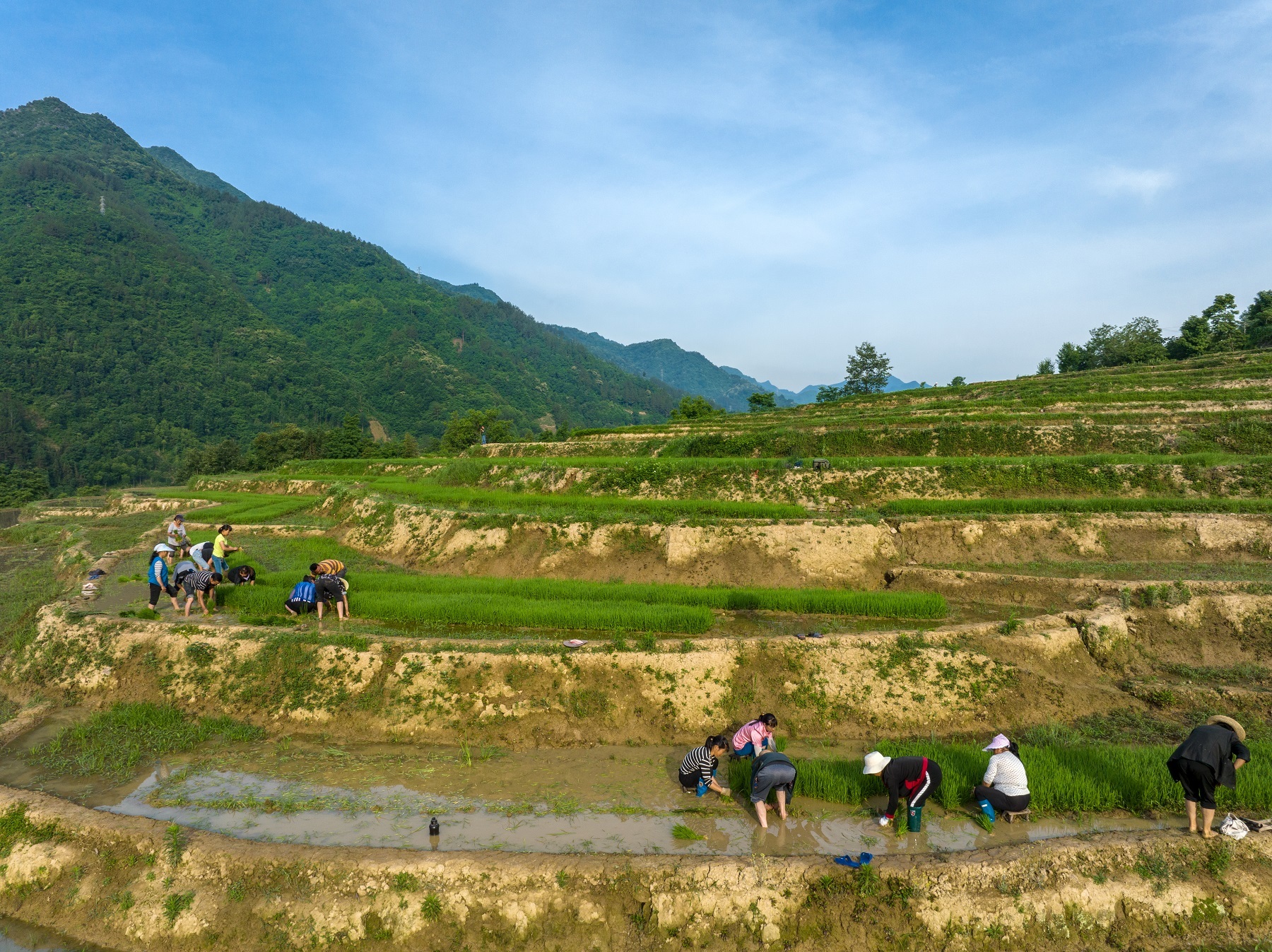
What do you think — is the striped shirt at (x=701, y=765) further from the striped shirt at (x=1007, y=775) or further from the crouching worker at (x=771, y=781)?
the striped shirt at (x=1007, y=775)

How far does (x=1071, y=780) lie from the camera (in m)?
8.20

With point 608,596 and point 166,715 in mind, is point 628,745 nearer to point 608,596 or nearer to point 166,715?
point 608,596

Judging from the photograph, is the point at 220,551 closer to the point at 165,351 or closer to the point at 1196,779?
the point at 1196,779

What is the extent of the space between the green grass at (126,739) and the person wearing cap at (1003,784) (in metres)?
11.8

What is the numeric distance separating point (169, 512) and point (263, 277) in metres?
193

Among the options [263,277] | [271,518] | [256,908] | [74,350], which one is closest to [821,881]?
[256,908]

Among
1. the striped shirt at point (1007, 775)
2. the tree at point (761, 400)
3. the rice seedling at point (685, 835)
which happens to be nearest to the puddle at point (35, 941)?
the rice seedling at point (685, 835)

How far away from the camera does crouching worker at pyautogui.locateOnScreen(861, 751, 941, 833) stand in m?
7.59

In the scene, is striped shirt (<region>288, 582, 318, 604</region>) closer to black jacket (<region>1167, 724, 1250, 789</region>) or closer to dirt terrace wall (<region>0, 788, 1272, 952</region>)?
dirt terrace wall (<region>0, 788, 1272, 952</region>)

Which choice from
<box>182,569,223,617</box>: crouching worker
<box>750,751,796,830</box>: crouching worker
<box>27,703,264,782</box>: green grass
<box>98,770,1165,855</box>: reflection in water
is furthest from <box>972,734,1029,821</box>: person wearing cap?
<box>182,569,223,617</box>: crouching worker

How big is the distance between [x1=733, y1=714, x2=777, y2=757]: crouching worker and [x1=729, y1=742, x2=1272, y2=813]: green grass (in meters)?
0.38

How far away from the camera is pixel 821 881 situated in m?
6.58

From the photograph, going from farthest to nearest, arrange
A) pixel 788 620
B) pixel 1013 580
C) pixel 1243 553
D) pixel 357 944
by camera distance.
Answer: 1. pixel 1243 553
2. pixel 1013 580
3. pixel 788 620
4. pixel 357 944

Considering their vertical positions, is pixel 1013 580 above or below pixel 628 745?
above
